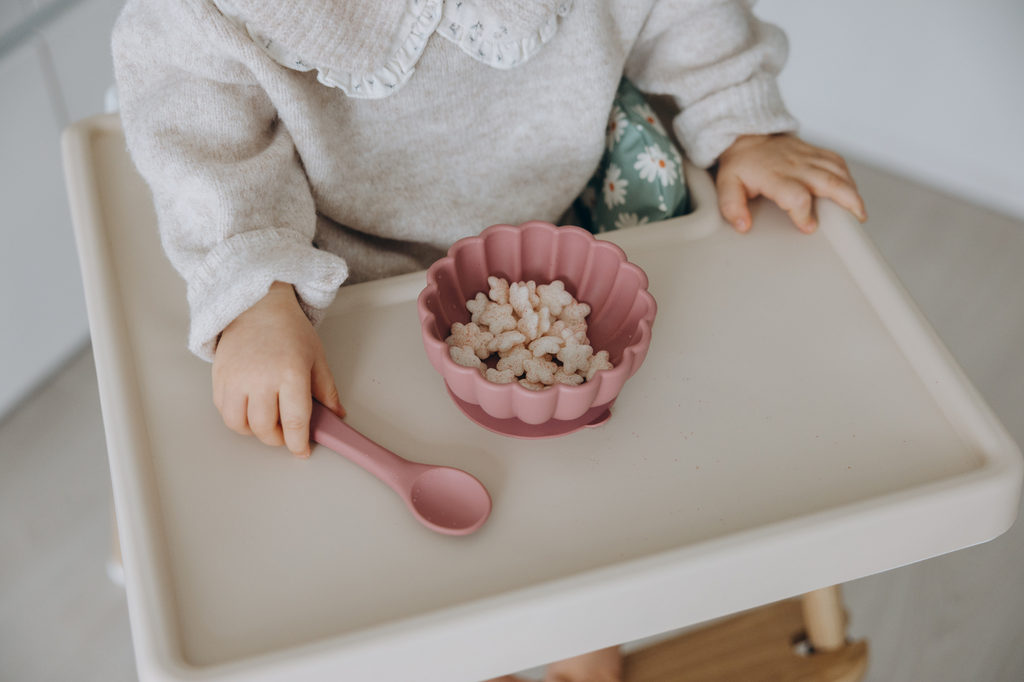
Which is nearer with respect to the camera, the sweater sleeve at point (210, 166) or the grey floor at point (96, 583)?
the sweater sleeve at point (210, 166)

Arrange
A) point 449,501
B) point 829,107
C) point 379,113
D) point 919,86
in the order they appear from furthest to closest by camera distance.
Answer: point 829,107 → point 919,86 → point 379,113 → point 449,501

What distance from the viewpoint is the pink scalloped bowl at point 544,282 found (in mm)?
462

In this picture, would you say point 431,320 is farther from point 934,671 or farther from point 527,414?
point 934,671

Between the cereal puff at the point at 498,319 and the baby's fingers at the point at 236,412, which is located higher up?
the cereal puff at the point at 498,319

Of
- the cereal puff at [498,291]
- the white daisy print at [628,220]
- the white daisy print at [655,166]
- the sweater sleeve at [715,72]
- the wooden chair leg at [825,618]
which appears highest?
the sweater sleeve at [715,72]

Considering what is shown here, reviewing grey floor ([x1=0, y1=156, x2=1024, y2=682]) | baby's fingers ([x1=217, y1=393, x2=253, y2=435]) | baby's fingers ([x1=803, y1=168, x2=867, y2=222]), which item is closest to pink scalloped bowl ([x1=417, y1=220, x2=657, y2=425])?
baby's fingers ([x1=217, y1=393, x2=253, y2=435])

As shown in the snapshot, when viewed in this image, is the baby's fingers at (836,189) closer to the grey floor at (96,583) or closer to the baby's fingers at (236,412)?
the baby's fingers at (236,412)

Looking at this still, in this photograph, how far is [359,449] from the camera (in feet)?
1.56

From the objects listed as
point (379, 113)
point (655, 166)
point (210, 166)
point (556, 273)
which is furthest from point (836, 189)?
point (210, 166)

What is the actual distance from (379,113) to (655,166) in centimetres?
23

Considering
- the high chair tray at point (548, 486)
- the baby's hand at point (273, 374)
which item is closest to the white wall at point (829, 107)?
the high chair tray at point (548, 486)

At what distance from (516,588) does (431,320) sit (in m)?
0.16

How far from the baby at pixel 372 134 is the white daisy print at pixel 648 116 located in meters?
0.02

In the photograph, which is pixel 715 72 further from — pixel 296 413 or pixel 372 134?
pixel 296 413
